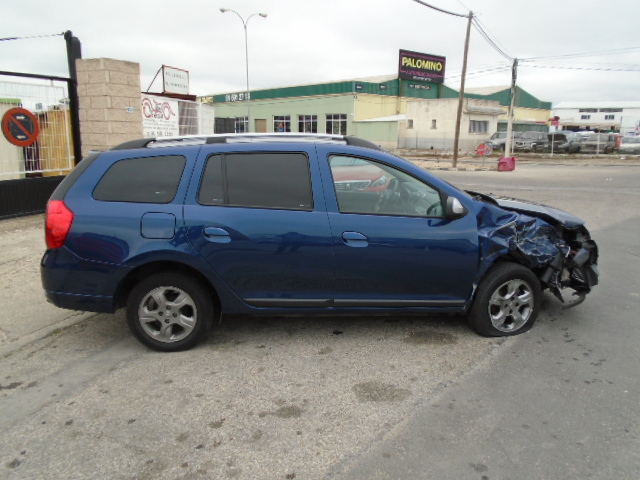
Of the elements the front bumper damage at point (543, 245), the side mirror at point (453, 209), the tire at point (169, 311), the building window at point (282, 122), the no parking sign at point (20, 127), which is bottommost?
the tire at point (169, 311)

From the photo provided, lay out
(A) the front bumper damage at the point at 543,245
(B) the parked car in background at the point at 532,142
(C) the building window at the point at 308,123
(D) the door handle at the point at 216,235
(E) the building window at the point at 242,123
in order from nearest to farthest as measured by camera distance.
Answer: (D) the door handle at the point at 216,235
(A) the front bumper damage at the point at 543,245
(B) the parked car in background at the point at 532,142
(C) the building window at the point at 308,123
(E) the building window at the point at 242,123

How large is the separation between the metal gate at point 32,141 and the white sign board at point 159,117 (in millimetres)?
1745

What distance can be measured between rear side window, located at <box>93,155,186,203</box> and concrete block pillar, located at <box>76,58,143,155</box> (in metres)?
6.31

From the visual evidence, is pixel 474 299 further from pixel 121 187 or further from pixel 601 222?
pixel 601 222

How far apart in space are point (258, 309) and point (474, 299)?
1.82 metres

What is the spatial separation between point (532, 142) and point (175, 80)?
35946mm

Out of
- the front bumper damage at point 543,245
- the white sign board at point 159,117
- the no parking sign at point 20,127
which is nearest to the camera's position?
the front bumper damage at point 543,245

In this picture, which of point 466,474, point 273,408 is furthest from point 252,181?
point 466,474

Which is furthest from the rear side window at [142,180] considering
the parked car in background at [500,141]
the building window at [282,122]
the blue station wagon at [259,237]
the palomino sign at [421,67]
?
the building window at [282,122]

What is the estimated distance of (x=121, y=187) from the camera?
3883 mm

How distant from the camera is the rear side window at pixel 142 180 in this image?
12.6ft

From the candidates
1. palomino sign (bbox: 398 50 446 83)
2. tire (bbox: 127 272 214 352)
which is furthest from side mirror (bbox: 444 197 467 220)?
palomino sign (bbox: 398 50 446 83)

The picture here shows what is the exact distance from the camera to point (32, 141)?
8625 millimetres

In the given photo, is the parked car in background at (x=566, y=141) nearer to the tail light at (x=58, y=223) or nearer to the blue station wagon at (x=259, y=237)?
the blue station wagon at (x=259, y=237)
